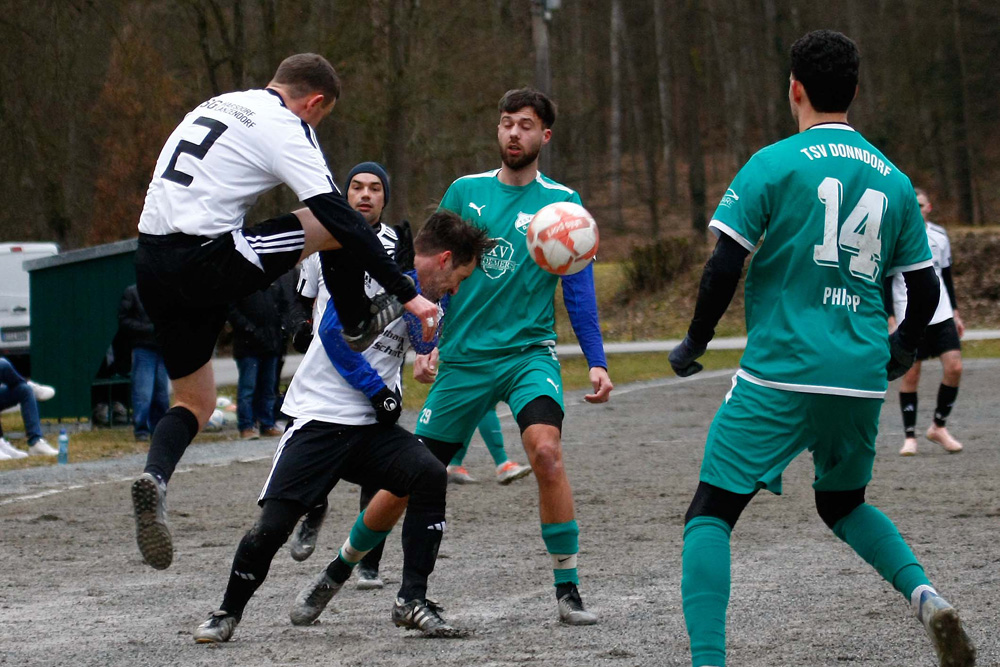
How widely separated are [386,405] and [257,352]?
27.5ft

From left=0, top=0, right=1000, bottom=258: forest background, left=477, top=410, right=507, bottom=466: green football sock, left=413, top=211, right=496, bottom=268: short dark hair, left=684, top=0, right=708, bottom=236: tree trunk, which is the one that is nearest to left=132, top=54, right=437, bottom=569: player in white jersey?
left=413, top=211, right=496, bottom=268: short dark hair

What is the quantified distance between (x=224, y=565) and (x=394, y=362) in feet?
6.73

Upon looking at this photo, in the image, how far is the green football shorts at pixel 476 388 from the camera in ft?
18.3

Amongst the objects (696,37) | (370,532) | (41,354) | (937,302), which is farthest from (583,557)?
(696,37)

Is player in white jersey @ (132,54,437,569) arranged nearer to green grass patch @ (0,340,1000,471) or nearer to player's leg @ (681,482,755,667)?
player's leg @ (681,482,755,667)

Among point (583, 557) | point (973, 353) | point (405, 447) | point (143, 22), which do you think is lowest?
point (973, 353)

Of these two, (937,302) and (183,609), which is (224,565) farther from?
(937,302)

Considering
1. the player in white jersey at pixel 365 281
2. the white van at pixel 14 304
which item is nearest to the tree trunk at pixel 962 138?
the white van at pixel 14 304

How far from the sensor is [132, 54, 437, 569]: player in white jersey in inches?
186

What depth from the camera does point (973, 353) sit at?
2402 centimetres

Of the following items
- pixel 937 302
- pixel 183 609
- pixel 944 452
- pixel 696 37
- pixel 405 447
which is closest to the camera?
pixel 937 302

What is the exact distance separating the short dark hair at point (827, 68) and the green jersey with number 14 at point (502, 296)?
5.94 ft

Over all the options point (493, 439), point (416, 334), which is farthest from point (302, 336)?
point (493, 439)

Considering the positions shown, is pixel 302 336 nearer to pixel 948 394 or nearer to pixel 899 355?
pixel 899 355
